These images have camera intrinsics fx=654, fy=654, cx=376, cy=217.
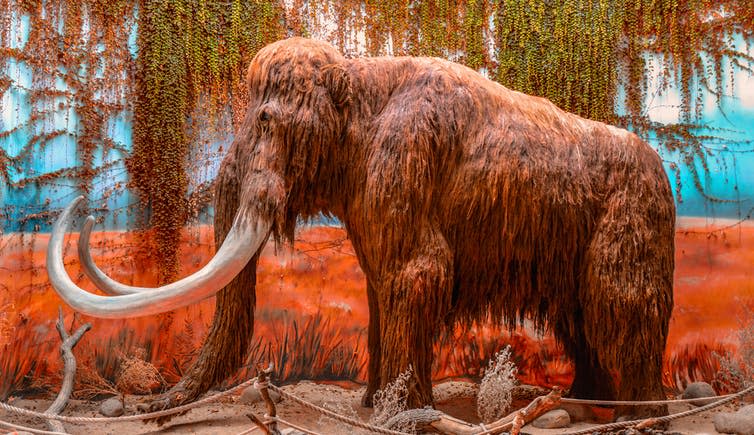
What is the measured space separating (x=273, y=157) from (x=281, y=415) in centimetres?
139

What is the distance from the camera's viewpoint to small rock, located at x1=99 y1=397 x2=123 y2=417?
Answer: 3715 millimetres

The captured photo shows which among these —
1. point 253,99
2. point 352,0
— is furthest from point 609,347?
point 352,0

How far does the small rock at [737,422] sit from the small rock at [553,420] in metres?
0.79

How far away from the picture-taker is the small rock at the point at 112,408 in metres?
3.71

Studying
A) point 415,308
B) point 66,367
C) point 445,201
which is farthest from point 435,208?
point 66,367

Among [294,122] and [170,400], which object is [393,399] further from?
[294,122]

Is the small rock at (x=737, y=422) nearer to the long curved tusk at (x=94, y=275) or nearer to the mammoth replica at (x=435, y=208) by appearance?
the mammoth replica at (x=435, y=208)

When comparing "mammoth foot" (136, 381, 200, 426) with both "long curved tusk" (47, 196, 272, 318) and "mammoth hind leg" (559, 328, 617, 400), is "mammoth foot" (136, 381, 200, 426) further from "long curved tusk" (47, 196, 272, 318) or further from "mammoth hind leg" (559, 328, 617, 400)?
"mammoth hind leg" (559, 328, 617, 400)

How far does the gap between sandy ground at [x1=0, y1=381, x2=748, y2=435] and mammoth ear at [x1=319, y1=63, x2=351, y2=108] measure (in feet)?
4.83

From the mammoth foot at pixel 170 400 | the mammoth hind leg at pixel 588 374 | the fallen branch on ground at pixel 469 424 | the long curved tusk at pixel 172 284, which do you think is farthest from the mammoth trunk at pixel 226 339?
the mammoth hind leg at pixel 588 374

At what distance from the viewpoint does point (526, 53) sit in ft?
16.1

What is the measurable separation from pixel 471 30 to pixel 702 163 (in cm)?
196

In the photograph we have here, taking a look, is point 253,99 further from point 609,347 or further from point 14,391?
point 14,391

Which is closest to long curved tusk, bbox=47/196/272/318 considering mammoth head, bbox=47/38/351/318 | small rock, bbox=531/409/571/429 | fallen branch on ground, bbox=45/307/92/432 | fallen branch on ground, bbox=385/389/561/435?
mammoth head, bbox=47/38/351/318
